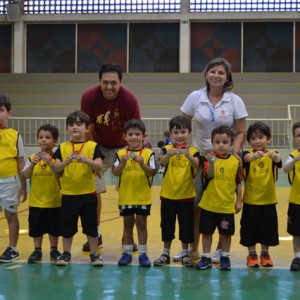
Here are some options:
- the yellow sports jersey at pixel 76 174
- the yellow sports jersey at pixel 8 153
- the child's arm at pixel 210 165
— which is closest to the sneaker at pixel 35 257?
the yellow sports jersey at pixel 76 174

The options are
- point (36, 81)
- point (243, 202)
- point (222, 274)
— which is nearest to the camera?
point (222, 274)

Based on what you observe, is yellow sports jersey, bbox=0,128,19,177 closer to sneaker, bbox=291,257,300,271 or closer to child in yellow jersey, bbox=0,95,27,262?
child in yellow jersey, bbox=0,95,27,262

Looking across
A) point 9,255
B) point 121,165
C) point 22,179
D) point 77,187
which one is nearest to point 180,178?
point 121,165

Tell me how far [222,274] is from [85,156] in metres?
1.46

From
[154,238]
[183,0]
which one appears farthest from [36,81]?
[154,238]

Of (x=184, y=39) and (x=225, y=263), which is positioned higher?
(x=184, y=39)

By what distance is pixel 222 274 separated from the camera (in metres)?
4.26

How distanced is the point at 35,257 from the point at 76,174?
81 cm

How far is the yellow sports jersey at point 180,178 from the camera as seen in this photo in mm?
4586

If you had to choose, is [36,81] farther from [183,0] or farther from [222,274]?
[222,274]

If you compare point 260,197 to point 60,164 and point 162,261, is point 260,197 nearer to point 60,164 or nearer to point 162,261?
point 162,261

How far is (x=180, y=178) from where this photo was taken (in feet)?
15.0

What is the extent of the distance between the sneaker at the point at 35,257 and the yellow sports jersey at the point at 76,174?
59 centimetres

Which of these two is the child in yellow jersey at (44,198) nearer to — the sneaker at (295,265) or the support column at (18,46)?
the sneaker at (295,265)
